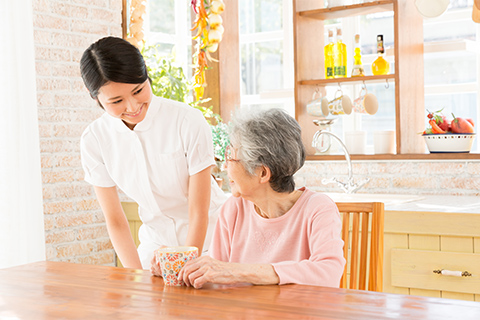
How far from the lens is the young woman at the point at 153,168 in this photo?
197 cm

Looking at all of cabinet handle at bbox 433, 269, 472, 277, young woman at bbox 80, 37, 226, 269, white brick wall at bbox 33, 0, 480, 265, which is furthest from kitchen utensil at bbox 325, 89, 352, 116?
young woman at bbox 80, 37, 226, 269

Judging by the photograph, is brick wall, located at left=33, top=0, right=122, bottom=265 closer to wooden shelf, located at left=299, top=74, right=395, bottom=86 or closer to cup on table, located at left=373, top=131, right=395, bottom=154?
wooden shelf, located at left=299, top=74, right=395, bottom=86

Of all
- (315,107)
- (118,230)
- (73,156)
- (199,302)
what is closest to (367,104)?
(315,107)

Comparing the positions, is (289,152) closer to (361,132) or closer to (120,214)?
(120,214)

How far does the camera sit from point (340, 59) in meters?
3.65

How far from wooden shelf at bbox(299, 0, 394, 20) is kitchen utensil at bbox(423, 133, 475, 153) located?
0.78 meters

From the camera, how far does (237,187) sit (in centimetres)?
164

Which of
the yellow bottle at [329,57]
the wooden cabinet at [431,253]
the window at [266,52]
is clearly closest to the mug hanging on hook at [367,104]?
the yellow bottle at [329,57]

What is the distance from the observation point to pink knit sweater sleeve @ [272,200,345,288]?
140cm

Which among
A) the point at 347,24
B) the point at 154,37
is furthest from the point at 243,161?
the point at 154,37

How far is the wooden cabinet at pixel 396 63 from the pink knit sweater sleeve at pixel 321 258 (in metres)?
1.93

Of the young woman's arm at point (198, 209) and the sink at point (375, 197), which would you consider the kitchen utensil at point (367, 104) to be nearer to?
the sink at point (375, 197)

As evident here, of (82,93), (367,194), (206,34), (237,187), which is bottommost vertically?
(367,194)

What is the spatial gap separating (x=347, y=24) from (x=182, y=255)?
282 cm
